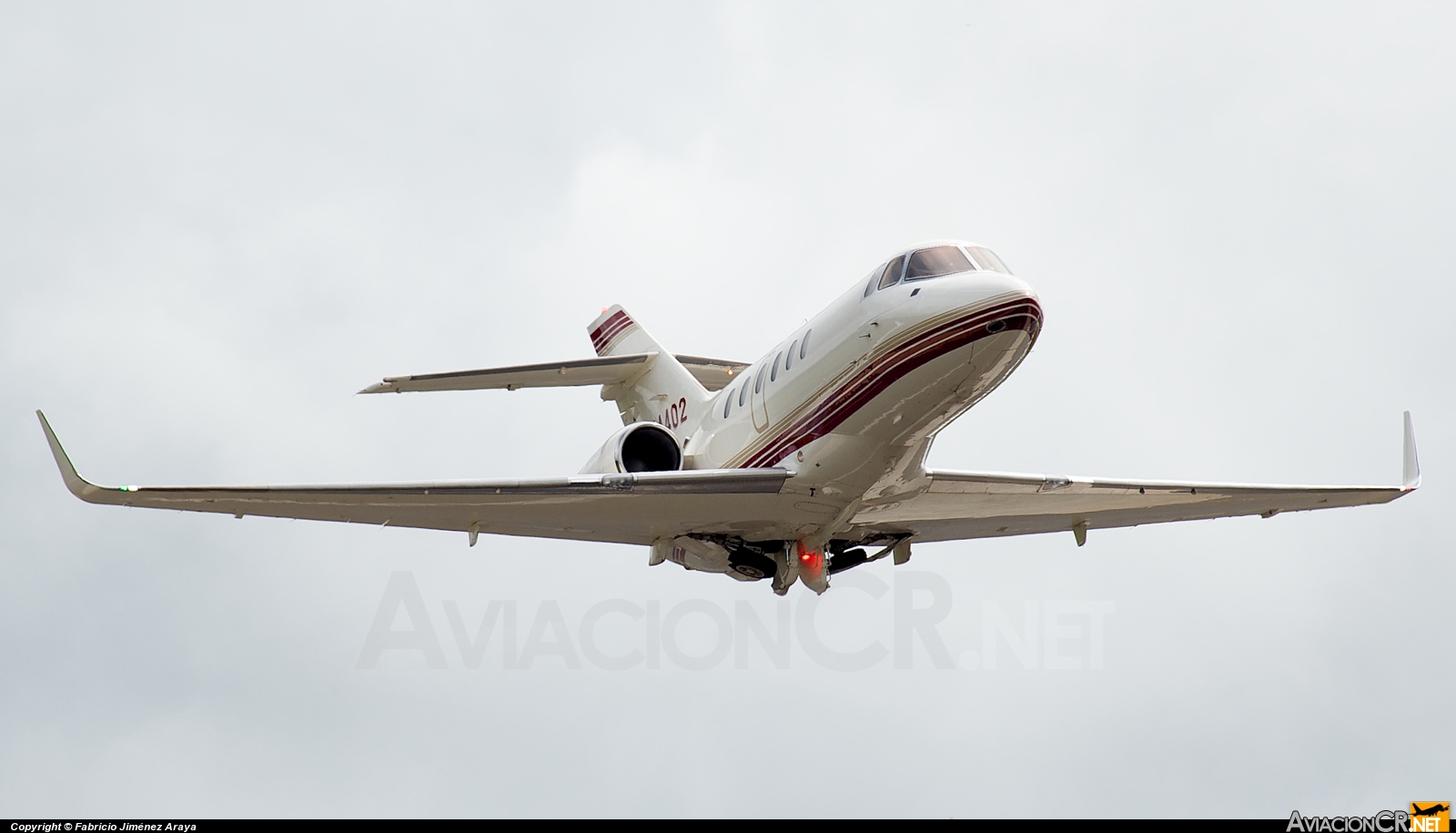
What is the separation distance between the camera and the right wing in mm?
23438

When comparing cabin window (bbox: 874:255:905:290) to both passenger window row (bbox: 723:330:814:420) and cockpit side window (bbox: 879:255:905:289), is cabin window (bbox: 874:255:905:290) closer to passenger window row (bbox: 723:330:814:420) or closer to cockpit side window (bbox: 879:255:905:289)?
cockpit side window (bbox: 879:255:905:289)

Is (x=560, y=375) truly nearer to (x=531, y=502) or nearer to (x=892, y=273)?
(x=531, y=502)

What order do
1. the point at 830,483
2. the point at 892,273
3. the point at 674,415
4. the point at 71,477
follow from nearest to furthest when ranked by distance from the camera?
the point at 71,477 → the point at 892,273 → the point at 830,483 → the point at 674,415

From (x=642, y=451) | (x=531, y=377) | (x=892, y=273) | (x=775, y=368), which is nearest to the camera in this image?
(x=892, y=273)

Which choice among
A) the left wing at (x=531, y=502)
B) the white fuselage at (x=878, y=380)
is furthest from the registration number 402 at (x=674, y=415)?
the white fuselage at (x=878, y=380)

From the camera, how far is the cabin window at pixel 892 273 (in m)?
17.0

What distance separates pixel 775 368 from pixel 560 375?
693cm

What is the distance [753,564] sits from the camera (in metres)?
20.3

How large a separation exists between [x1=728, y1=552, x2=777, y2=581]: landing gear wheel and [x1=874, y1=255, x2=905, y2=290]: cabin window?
4903mm

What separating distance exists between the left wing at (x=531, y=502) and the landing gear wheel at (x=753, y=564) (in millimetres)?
926

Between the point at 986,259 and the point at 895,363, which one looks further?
the point at 986,259

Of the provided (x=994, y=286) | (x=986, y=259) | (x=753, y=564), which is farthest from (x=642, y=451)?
(x=994, y=286)

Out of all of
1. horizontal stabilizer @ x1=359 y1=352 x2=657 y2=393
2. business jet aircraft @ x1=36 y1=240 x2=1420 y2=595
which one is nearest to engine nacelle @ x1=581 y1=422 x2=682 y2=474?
business jet aircraft @ x1=36 y1=240 x2=1420 y2=595
